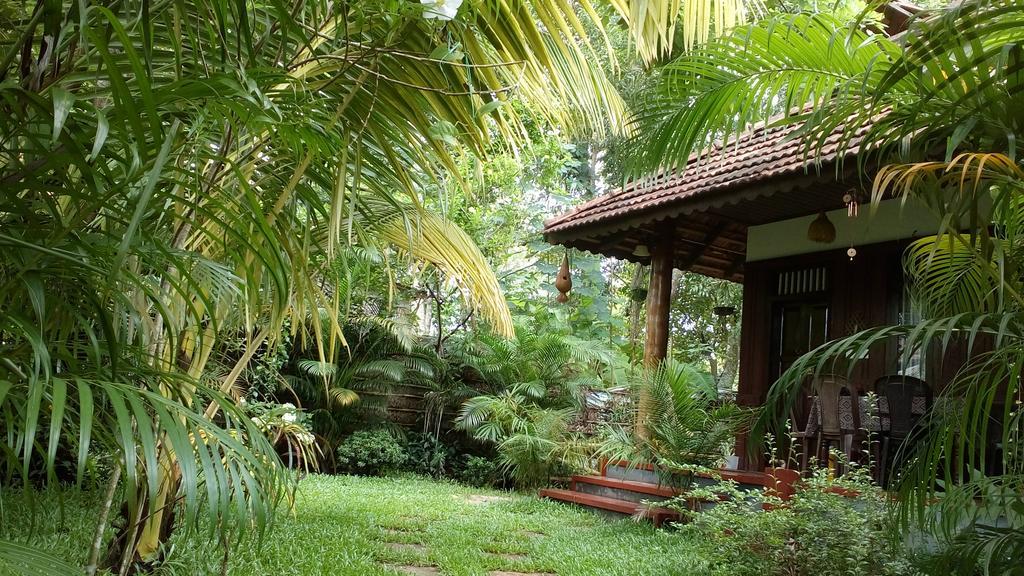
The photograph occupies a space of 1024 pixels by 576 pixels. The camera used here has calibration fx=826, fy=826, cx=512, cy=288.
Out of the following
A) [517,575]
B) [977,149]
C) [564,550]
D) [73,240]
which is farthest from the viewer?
[564,550]

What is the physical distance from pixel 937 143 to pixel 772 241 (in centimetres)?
627

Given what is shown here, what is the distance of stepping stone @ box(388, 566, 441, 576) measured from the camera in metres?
4.80

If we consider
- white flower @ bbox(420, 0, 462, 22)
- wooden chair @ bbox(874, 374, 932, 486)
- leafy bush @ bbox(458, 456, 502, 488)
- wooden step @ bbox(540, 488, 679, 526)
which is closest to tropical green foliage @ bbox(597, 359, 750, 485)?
wooden step @ bbox(540, 488, 679, 526)

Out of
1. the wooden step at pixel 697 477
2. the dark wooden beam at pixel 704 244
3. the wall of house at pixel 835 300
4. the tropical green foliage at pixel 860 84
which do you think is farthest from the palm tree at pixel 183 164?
the dark wooden beam at pixel 704 244

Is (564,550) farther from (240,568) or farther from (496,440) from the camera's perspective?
(496,440)

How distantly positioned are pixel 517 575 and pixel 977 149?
374 centimetres

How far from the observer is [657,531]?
652 centimetres

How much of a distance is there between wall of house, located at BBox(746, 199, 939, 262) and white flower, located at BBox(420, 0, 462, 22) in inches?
217

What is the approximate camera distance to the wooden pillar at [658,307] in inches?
318

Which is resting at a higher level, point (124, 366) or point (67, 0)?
point (67, 0)

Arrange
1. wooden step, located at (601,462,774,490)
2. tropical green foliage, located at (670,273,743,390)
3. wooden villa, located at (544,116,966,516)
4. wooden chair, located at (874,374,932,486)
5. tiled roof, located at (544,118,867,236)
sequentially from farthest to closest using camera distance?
1. tropical green foliage, located at (670,273,743,390)
2. wooden villa, located at (544,116,966,516)
3. wooden step, located at (601,462,774,490)
4. tiled roof, located at (544,118,867,236)
5. wooden chair, located at (874,374,932,486)

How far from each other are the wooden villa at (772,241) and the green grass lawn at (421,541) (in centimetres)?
192

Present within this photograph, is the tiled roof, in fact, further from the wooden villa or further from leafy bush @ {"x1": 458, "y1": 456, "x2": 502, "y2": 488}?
leafy bush @ {"x1": 458, "y1": 456, "x2": 502, "y2": 488}

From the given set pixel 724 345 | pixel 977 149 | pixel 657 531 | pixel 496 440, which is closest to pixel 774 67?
pixel 977 149
